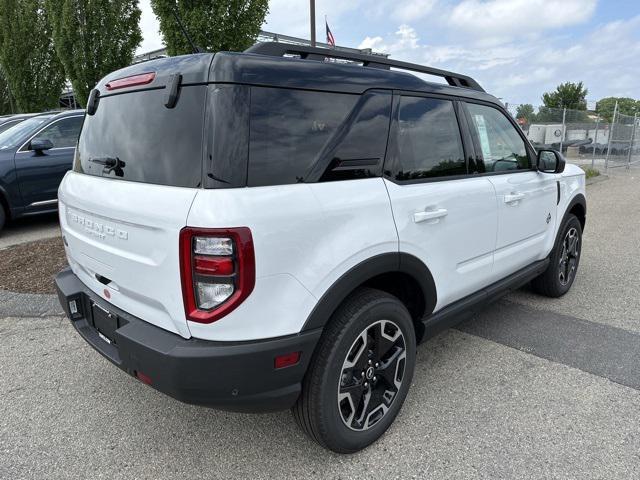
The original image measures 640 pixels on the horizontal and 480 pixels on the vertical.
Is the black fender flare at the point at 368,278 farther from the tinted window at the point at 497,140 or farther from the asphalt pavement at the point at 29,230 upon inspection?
the asphalt pavement at the point at 29,230

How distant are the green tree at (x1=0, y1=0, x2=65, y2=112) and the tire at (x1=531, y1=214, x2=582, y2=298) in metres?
15.6

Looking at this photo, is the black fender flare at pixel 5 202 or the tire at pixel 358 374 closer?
the tire at pixel 358 374

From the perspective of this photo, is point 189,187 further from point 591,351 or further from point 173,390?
point 591,351

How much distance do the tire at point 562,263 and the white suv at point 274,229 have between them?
5.51ft

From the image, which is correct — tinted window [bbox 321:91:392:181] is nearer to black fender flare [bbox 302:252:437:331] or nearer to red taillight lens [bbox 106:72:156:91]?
black fender flare [bbox 302:252:437:331]

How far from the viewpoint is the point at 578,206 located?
4457mm

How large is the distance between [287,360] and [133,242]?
0.83 metres

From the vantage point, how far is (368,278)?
2.21 meters

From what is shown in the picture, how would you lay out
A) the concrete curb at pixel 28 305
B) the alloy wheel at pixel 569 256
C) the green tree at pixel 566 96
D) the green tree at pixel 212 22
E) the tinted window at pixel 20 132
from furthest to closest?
the green tree at pixel 566 96 < the tinted window at pixel 20 132 < the green tree at pixel 212 22 < the alloy wheel at pixel 569 256 < the concrete curb at pixel 28 305

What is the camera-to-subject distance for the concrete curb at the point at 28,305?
13.4ft

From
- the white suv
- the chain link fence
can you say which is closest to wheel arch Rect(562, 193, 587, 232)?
the white suv

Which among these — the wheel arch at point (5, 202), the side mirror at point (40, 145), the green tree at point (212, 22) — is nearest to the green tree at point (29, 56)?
the side mirror at point (40, 145)

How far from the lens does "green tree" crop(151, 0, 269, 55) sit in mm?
6500

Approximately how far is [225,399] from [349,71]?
1603 mm
